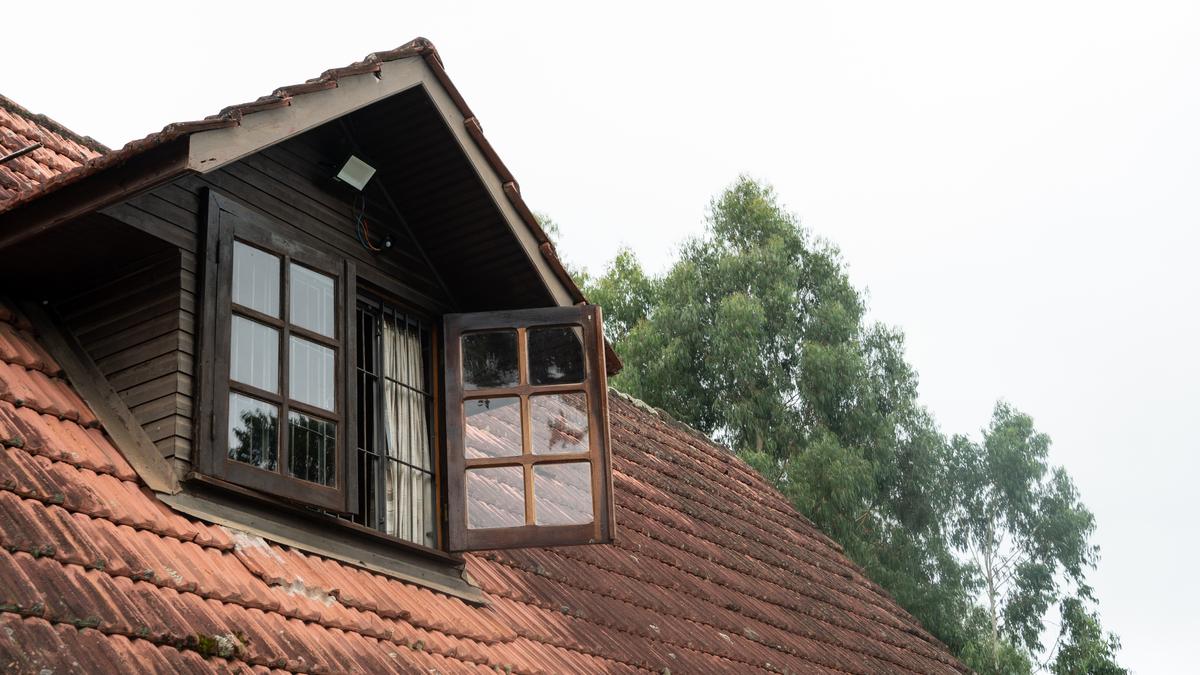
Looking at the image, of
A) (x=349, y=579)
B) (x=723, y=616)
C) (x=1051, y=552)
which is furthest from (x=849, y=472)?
(x=349, y=579)

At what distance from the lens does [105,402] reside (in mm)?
4980

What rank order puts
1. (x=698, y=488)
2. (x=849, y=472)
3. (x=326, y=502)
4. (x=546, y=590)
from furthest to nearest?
(x=849, y=472) → (x=698, y=488) → (x=546, y=590) → (x=326, y=502)

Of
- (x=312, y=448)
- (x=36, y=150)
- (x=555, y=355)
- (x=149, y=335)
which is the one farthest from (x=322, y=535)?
(x=36, y=150)

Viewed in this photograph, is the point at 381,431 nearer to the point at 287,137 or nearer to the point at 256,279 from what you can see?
the point at 256,279

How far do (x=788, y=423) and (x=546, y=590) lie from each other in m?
21.2

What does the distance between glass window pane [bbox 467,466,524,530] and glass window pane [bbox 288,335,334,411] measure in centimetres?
91

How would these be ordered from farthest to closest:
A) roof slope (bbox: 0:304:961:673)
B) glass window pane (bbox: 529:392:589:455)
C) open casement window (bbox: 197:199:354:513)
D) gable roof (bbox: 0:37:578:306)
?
glass window pane (bbox: 529:392:589:455)
open casement window (bbox: 197:199:354:513)
gable roof (bbox: 0:37:578:306)
roof slope (bbox: 0:304:961:673)

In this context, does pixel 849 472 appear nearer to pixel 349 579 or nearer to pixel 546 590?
pixel 546 590

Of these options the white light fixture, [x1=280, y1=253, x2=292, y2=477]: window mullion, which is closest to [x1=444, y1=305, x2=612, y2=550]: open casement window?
the white light fixture

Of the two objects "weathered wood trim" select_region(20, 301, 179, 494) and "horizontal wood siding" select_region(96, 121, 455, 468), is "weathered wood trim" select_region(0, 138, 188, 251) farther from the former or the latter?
"weathered wood trim" select_region(20, 301, 179, 494)

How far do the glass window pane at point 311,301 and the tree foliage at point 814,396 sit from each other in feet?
67.1

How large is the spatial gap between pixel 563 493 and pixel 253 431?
153 cm

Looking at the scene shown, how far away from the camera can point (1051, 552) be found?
33.3m

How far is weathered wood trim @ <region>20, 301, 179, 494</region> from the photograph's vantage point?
15.7 ft
